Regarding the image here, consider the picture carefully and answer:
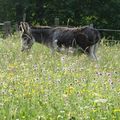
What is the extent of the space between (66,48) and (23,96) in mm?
6087

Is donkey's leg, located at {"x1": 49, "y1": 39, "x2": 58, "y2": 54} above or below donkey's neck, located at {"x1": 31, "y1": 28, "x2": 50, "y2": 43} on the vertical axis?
below

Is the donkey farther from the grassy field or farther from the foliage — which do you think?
the foliage

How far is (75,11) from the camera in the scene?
3456 cm

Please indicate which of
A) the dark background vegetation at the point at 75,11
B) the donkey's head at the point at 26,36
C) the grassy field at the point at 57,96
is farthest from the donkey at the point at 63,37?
the dark background vegetation at the point at 75,11

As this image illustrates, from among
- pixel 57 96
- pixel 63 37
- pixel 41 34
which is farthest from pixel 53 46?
pixel 57 96

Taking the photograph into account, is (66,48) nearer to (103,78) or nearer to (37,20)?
(103,78)

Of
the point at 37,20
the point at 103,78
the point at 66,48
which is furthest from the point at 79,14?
the point at 103,78

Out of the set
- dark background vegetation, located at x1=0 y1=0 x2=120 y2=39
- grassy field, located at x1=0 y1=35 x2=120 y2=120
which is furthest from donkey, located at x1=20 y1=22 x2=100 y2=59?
dark background vegetation, located at x1=0 y1=0 x2=120 y2=39

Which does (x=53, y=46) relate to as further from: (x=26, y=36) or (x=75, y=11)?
(x=75, y=11)

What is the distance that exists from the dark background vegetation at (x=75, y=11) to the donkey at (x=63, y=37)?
21912mm

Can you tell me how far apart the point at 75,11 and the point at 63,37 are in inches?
933

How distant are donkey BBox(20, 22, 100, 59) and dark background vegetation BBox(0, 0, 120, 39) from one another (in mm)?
A: 21912

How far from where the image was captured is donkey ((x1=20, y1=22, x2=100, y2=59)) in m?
10.7

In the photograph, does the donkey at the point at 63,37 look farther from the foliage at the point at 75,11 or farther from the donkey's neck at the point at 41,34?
the foliage at the point at 75,11
